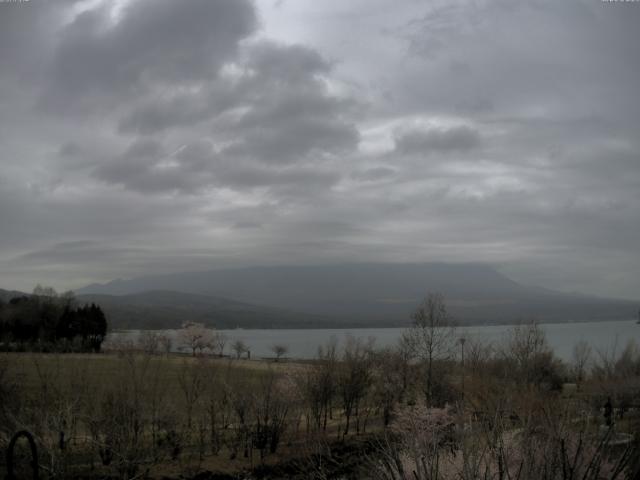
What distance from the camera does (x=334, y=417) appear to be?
1761 inches

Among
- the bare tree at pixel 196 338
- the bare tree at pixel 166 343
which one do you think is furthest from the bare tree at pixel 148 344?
the bare tree at pixel 196 338

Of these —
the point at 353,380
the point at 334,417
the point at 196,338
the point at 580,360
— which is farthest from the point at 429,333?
the point at 196,338

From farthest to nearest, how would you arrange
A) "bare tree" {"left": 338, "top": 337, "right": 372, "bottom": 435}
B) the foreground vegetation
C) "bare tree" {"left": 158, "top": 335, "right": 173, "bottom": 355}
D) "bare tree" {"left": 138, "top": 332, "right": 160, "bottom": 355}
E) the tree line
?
1. the tree line
2. "bare tree" {"left": 158, "top": 335, "right": 173, "bottom": 355}
3. "bare tree" {"left": 338, "top": 337, "right": 372, "bottom": 435}
4. "bare tree" {"left": 138, "top": 332, "right": 160, "bottom": 355}
5. the foreground vegetation

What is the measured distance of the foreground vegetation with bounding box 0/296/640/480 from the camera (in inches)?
551

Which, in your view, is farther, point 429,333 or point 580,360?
point 580,360

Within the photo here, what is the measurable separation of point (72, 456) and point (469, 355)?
36319 mm

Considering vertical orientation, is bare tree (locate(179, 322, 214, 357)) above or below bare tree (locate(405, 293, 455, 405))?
below

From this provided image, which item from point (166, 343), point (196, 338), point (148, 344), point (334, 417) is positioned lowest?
point (334, 417)

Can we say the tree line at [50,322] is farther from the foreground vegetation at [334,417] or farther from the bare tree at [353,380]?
the bare tree at [353,380]

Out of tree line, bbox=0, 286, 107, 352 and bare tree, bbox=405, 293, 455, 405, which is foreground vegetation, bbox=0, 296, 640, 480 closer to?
bare tree, bbox=405, 293, 455, 405

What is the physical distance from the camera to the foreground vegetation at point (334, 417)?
13992 mm

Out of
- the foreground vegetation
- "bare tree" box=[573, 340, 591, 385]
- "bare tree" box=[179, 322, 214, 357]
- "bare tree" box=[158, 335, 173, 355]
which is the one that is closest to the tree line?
"bare tree" box=[179, 322, 214, 357]

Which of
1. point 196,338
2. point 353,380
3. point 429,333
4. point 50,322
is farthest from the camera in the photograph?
point 196,338

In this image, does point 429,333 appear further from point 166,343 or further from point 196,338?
point 196,338
